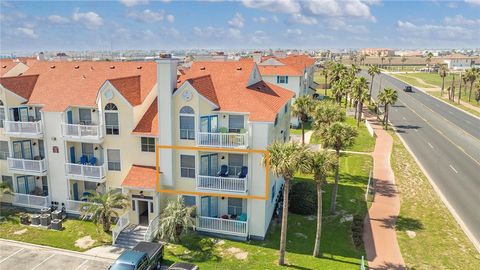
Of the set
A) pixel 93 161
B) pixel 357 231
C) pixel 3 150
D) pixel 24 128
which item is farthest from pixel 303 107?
pixel 3 150

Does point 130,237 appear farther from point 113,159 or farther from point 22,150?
point 22,150

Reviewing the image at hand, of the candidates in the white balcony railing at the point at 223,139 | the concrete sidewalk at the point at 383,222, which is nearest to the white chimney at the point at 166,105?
the white balcony railing at the point at 223,139

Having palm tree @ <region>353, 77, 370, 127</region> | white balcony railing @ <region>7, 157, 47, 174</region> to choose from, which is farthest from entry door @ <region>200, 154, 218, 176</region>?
palm tree @ <region>353, 77, 370, 127</region>

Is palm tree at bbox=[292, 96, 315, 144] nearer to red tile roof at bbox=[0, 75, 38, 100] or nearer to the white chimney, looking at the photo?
the white chimney

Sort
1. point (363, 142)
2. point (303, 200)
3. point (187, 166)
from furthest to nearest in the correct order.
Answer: point (363, 142)
point (303, 200)
point (187, 166)

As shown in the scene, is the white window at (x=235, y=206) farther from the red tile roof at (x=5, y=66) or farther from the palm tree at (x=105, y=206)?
the red tile roof at (x=5, y=66)

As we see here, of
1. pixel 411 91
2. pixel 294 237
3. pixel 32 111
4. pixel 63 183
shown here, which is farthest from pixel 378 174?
pixel 411 91
